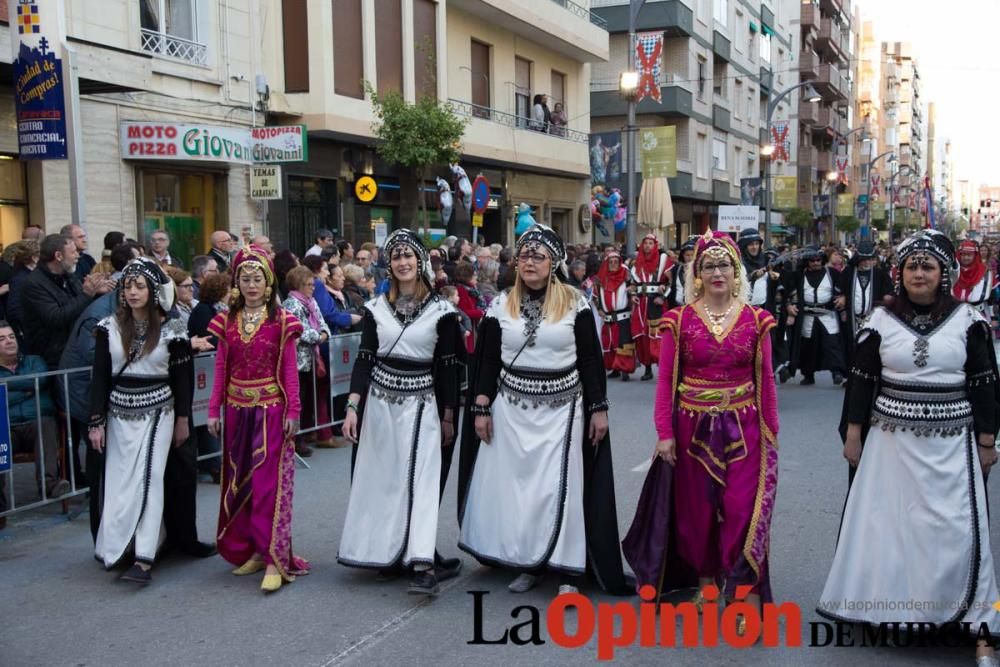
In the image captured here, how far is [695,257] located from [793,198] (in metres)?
37.0

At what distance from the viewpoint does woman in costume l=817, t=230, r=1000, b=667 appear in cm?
448

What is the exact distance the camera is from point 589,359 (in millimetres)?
5488

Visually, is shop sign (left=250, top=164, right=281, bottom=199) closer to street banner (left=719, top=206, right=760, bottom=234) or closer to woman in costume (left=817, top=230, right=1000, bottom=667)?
woman in costume (left=817, top=230, right=1000, bottom=667)

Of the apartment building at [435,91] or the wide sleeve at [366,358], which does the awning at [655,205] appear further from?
the wide sleeve at [366,358]

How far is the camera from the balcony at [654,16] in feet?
116

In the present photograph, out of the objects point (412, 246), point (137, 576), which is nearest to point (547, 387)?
point (412, 246)

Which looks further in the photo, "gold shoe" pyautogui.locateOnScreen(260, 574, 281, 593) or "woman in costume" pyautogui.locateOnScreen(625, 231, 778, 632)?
"gold shoe" pyautogui.locateOnScreen(260, 574, 281, 593)

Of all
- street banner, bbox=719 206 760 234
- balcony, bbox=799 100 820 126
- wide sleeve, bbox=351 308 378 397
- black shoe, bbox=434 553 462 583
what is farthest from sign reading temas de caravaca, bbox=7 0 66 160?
balcony, bbox=799 100 820 126

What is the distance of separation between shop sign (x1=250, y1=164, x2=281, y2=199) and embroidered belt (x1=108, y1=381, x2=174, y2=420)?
10.5m

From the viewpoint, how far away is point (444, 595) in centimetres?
547

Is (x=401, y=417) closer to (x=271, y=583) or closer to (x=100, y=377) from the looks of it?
(x=271, y=583)

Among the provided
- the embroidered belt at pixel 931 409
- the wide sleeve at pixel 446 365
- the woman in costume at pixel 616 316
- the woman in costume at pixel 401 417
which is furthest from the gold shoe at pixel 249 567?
the woman in costume at pixel 616 316

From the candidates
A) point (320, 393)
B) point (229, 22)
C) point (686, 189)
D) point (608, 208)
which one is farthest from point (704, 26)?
point (320, 393)

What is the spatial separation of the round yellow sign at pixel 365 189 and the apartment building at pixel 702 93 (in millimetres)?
12091
